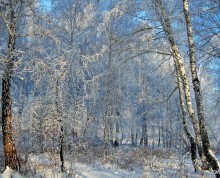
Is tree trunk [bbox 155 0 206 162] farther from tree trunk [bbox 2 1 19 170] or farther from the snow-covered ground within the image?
tree trunk [bbox 2 1 19 170]

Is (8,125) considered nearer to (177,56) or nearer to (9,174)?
(9,174)

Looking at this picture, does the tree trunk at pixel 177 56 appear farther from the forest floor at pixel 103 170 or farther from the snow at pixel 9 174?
the snow at pixel 9 174

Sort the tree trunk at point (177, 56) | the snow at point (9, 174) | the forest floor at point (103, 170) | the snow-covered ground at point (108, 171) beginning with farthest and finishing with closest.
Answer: the tree trunk at point (177, 56)
the forest floor at point (103, 170)
the snow-covered ground at point (108, 171)
the snow at point (9, 174)

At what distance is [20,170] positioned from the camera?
24.2ft

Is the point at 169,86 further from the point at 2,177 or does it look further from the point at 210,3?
the point at 2,177

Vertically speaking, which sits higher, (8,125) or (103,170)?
(8,125)

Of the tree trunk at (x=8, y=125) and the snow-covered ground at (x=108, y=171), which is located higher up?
the tree trunk at (x=8, y=125)

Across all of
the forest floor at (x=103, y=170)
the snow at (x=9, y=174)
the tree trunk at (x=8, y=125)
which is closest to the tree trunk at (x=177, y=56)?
the forest floor at (x=103, y=170)

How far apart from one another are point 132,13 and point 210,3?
2641mm

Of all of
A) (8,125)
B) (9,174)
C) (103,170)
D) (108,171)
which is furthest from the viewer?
(103,170)

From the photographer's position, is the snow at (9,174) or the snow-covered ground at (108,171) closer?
the snow at (9,174)

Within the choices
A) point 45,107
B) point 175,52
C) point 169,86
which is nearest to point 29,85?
point 169,86

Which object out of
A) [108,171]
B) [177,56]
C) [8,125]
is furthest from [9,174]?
[177,56]

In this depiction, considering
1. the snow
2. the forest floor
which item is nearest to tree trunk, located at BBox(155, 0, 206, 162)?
the forest floor
